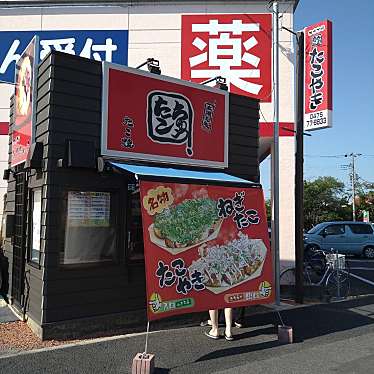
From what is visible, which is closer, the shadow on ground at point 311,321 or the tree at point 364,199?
the shadow on ground at point 311,321

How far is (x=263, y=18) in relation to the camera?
11.6 m

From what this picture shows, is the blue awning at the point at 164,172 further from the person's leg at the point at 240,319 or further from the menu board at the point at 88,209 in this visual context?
the person's leg at the point at 240,319

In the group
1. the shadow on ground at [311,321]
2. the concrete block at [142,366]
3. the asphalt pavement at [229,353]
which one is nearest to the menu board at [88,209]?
the asphalt pavement at [229,353]

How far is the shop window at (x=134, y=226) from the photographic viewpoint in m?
7.13

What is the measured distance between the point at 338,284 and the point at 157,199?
6.39 meters

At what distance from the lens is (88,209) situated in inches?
269

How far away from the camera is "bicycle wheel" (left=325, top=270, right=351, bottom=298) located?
34.3 ft

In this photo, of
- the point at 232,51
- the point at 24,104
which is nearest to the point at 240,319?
the point at 24,104

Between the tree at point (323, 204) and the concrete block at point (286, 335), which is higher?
the tree at point (323, 204)

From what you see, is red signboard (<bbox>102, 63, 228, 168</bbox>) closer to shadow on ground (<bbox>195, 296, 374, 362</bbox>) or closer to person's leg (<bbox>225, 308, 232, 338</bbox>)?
person's leg (<bbox>225, 308, 232, 338</bbox>)

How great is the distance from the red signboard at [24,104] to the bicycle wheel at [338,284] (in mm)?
7290

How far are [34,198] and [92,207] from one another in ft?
3.70

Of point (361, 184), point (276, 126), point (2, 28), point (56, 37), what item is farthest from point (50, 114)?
point (361, 184)

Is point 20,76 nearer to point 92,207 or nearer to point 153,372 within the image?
point 92,207
